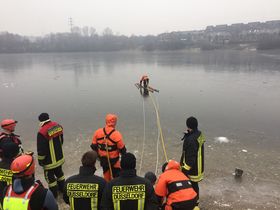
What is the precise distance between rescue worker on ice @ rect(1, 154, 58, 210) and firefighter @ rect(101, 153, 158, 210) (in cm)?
67

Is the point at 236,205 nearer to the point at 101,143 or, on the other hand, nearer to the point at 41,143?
the point at 101,143

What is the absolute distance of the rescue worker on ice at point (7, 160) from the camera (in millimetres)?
3465

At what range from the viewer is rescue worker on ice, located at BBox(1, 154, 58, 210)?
2.62 meters

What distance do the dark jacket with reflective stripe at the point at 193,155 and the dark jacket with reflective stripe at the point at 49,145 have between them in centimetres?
251

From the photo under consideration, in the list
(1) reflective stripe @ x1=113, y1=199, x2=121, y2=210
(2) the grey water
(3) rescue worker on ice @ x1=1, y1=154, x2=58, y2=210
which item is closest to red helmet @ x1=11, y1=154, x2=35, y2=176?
(3) rescue worker on ice @ x1=1, y1=154, x2=58, y2=210

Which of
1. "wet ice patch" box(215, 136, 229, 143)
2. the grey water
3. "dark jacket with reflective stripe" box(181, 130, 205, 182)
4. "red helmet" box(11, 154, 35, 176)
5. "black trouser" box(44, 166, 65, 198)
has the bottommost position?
"wet ice patch" box(215, 136, 229, 143)

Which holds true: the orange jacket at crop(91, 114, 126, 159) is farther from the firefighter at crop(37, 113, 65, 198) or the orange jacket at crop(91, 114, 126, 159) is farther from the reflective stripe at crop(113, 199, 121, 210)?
the reflective stripe at crop(113, 199, 121, 210)

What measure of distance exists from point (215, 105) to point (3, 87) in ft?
60.5

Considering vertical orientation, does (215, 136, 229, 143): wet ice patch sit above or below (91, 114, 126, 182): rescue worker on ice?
below

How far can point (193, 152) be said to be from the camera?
14.9ft

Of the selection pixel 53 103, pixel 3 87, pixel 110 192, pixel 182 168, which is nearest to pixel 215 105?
pixel 53 103

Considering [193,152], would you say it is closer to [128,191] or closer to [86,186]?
[128,191]

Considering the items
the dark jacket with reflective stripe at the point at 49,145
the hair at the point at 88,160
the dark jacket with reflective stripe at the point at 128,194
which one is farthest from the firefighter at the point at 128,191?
the dark jacket with reflective stripe at the point at 49,145

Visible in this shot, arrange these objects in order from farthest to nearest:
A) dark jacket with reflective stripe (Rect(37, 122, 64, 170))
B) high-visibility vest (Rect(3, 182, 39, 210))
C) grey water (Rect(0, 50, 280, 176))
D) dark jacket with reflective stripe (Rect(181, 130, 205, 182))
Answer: grey water (Rect(0, 50, 280, 176)) → dark jacket with reflective stripe (Rect(37, 122, 64, 170)) → dark jacket with reflective stripe (Rect(181, 130, 205, 182)) → high-visibility vest (Rect(3, 182, 39, 210))
